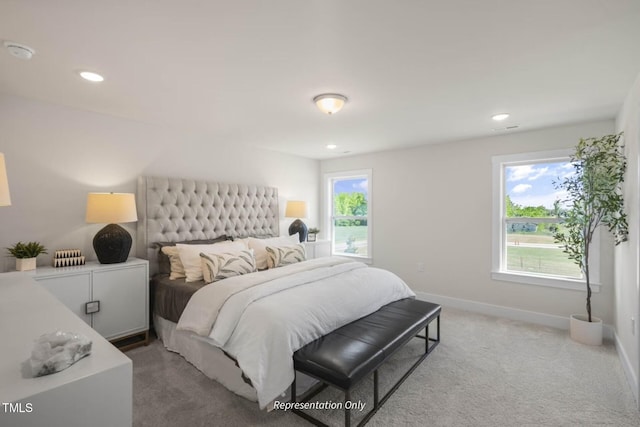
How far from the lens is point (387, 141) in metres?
4.20

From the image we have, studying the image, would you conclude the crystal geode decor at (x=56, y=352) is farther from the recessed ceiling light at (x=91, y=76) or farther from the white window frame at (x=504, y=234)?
the white window frame at (x=504, y=234)

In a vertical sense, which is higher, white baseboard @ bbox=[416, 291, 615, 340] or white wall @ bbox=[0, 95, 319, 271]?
white wall @ bbox=[0, 95, 319, 271]

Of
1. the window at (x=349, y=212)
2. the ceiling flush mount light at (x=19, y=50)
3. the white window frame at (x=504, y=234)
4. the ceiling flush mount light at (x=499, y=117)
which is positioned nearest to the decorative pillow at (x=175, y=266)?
the ceiling flush mount light at (x=19, y=50)

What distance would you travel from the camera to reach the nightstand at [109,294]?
2.49m

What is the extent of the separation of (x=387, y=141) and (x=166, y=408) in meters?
3.74

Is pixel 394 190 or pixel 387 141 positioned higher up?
pixel 387 141

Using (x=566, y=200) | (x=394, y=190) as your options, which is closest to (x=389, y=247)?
(x=394, y=190)

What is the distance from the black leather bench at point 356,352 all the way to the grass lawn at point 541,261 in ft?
6.38

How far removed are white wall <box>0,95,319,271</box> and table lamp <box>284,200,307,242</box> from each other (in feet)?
4.85

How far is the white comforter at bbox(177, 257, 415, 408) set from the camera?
1.87 metres

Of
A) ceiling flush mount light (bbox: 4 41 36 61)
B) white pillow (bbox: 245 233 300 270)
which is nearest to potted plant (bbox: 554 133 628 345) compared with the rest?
white pillow (bbox: 245 233 300 270)

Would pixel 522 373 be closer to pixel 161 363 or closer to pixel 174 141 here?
pixel 161 363

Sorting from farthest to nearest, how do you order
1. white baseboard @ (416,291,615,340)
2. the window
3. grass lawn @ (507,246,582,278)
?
the window
grass lawn @ (507,246,582,278)
white baseboard @ (416,291,615,340)

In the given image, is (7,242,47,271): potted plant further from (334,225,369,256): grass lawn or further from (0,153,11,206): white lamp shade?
(334,225,369,256): grass lawn
